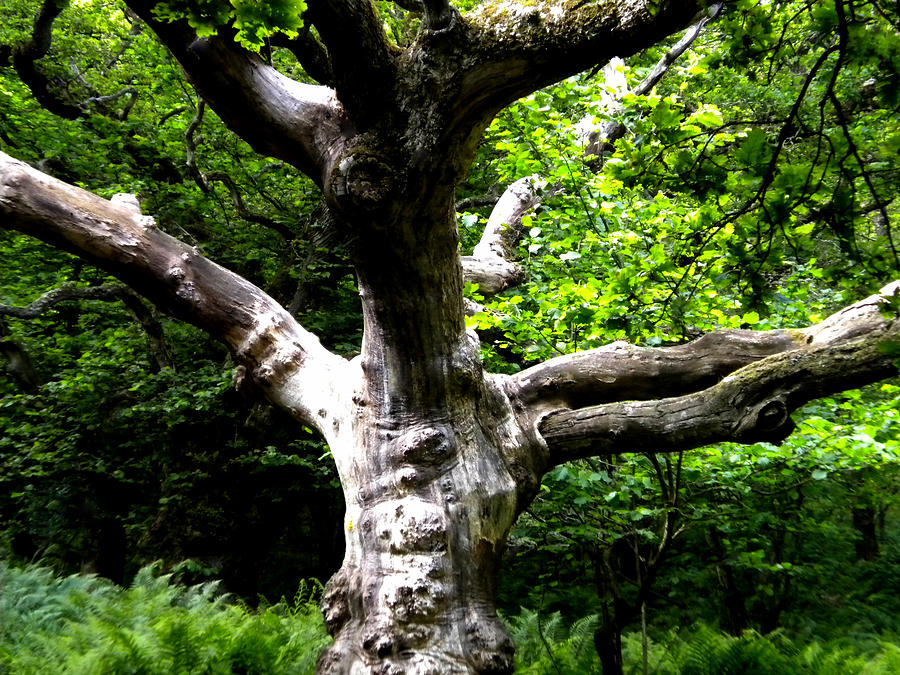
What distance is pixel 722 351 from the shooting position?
2896mm

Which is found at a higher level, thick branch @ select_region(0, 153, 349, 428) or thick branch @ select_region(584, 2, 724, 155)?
thick branch @ select_region(584, 2, 724, 155)

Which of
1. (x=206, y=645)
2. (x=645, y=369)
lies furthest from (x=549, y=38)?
(x=206, y=645)

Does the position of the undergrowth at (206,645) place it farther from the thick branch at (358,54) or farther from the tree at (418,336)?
the thick branch at (358,54)

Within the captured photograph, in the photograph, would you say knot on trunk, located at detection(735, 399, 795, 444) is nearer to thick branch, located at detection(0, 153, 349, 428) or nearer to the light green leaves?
thick branch, located at detection(0, 153, 349, 428)

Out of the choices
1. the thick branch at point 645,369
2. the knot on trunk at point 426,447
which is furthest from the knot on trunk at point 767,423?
the knot on trunk at point 426,447

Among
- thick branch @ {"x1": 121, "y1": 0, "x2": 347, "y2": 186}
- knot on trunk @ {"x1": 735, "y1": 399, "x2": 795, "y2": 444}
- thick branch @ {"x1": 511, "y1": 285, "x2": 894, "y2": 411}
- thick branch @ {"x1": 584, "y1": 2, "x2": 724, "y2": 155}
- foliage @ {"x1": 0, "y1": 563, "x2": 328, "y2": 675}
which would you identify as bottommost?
foliage @ {"x1": 0, "y1": 563, "x2": 328, "y2": 675}

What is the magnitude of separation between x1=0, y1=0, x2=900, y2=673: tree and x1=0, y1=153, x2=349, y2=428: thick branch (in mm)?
12

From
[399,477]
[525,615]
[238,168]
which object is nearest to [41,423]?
[238,168]

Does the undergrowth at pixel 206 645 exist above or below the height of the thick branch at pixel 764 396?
below

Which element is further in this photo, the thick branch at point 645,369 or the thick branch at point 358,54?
the thick branch at point 645,369

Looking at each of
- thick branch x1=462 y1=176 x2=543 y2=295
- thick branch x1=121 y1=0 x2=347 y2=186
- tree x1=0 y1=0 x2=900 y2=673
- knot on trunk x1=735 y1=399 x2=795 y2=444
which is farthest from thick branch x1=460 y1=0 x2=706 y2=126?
thick branch x1=462 y1=176 x2=543 y2=295

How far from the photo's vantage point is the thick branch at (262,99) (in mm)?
2178

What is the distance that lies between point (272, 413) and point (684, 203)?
553 centimetres

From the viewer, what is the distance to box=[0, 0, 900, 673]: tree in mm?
1892
